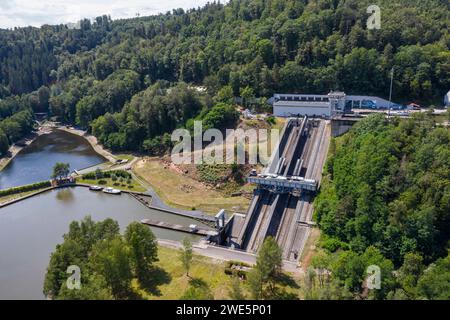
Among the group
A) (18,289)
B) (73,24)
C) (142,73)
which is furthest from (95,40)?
(18,289)

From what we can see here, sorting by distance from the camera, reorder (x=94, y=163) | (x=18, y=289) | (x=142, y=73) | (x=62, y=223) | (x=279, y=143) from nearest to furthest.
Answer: (x=18, y=289) → (x=62, y=223) → (x=279, y=143) → (x=94, y=163) → (x=142, y=73)

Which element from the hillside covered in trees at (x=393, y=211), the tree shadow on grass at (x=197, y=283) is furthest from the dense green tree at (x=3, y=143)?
the hillside covered in trees at (x=393, y=211)

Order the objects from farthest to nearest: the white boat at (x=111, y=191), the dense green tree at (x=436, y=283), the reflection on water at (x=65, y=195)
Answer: the white boat at (x=111, y=191)
the reflection on water at (x=65, y=195)
the dense green tree at (x=436, y=283)

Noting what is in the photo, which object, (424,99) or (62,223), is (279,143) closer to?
(424,99)

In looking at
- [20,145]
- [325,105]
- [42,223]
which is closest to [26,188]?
[42,223]

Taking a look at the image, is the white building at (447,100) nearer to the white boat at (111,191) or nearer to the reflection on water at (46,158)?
the white boat at (111,191)

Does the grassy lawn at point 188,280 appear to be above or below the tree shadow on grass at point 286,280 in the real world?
below
